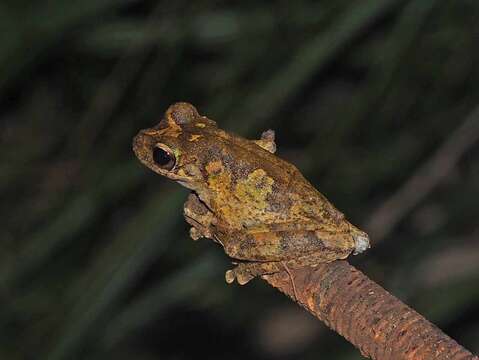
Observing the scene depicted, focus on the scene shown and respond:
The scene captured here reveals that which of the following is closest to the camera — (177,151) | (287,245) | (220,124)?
(287,245)

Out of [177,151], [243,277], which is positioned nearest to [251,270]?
[243,277]

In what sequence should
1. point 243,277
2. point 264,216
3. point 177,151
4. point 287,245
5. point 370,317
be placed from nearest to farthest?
point 370,317 → point 287,245 → point 243,277 → point 264,216 → point 177,151

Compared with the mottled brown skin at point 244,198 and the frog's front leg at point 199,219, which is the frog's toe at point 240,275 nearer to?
the mottled brown skin at point 244,198

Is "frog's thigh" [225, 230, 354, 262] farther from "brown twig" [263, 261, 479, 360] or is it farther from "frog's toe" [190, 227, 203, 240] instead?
"brown twig" [263, 261, 479, 360]

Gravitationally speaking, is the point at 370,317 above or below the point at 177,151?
above

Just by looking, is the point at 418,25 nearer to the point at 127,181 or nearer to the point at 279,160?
the point at 279,160

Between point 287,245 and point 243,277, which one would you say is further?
point 243,277

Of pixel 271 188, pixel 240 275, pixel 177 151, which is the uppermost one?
pixel 271 188

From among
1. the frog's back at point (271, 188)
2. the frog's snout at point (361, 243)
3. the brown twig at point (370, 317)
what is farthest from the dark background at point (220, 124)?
the brown twig at point (370, 317)

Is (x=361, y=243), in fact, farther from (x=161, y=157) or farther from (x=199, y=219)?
(x=161, y=157)
